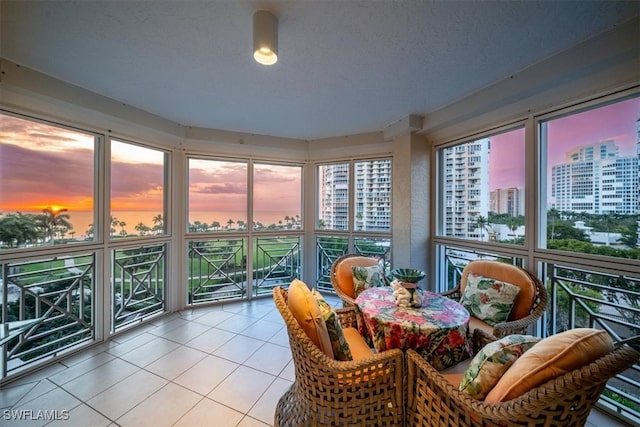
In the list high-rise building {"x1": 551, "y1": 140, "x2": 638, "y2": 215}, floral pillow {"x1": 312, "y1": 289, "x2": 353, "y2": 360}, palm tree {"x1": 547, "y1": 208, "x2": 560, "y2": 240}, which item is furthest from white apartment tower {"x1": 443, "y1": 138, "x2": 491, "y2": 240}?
floral pillow {"x1": 312, "y1": 289, "x2": 353, "y2": 360}

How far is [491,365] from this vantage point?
0.99m

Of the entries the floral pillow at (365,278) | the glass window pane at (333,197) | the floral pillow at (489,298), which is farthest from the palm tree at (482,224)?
the glass window pane at (333,197)

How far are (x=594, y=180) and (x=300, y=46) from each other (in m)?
2.36

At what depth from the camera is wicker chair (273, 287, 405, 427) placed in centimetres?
120

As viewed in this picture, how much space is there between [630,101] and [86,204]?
4574 mm

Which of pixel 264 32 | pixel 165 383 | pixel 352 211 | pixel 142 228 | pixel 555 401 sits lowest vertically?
pixel 165 383

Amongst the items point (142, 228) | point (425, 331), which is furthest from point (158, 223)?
point (425, 331)

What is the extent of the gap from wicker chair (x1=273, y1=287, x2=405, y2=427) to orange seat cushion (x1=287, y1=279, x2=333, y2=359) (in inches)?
2.0

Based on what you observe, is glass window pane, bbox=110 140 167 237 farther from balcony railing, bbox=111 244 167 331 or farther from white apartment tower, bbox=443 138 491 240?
white apartment tower, bbox=443 138 491 240

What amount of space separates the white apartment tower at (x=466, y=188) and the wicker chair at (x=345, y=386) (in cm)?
203

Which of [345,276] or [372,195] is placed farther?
[372,195]

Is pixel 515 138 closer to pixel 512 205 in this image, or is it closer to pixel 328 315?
pixel 512 205

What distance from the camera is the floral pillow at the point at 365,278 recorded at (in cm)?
246

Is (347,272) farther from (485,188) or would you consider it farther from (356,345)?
(485,188)
